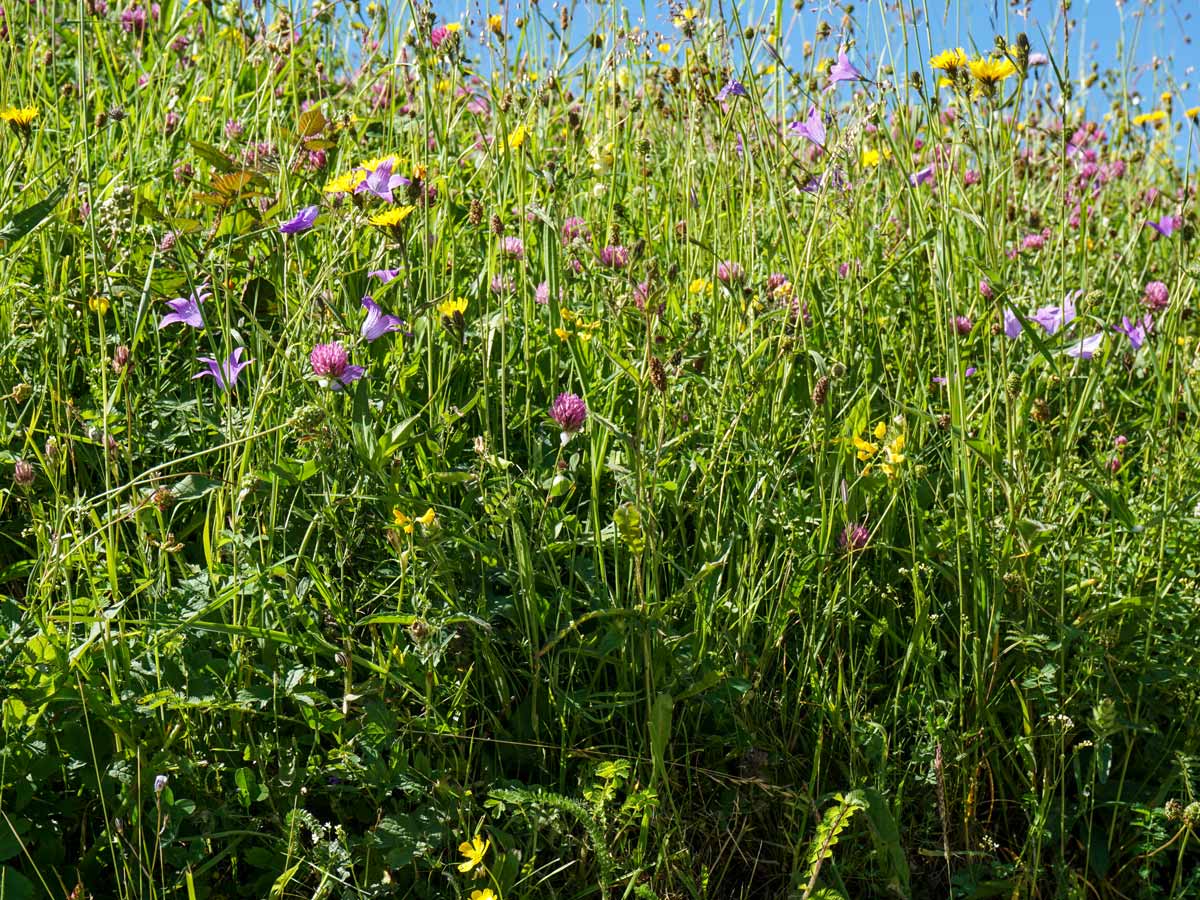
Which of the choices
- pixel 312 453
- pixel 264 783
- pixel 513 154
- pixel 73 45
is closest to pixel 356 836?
pixel 264 783

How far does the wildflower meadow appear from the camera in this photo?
1.27 meters

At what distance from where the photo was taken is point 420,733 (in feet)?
4.48

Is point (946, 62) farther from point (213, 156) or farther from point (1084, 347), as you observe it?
point (213, 156)

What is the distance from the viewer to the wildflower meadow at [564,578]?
127cm

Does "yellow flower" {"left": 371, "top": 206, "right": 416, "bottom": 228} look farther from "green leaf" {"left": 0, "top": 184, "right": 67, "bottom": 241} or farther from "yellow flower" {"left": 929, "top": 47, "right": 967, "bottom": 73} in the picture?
"yellow flower" {"left": 929, "top": 47, "right": 967, "bottom": 73}

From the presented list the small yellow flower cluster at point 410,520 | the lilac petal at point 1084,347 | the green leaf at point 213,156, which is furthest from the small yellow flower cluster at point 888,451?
the green leaf at point 213,156

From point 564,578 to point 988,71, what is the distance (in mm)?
893

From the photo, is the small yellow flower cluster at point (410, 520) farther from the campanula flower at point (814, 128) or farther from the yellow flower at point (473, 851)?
the campanula flower at point (814, 128)

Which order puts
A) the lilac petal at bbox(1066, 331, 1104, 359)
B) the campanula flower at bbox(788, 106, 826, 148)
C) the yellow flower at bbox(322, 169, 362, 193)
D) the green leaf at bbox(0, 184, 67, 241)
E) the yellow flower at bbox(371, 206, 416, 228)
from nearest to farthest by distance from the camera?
the green leaf at bbox(0, 184, 67, 241), the yellow flower at bbox(371, 206, 416, 228), the yellow flower at bbox(322, 169, 362, 193), the lilac petal at bbox(1066, 331, 1104, 359), the campanula flower at bbox(788, 106, 826, 148)

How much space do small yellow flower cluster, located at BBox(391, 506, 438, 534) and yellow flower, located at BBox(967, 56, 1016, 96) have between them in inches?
36.8

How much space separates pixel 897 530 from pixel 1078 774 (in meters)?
0.41

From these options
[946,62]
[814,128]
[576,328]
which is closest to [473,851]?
[576,328]

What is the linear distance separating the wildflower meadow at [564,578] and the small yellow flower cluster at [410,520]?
0.02m

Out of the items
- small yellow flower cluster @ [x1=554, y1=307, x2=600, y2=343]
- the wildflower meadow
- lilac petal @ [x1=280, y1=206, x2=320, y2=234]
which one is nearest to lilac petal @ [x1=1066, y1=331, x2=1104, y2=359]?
the wildflower meadow
